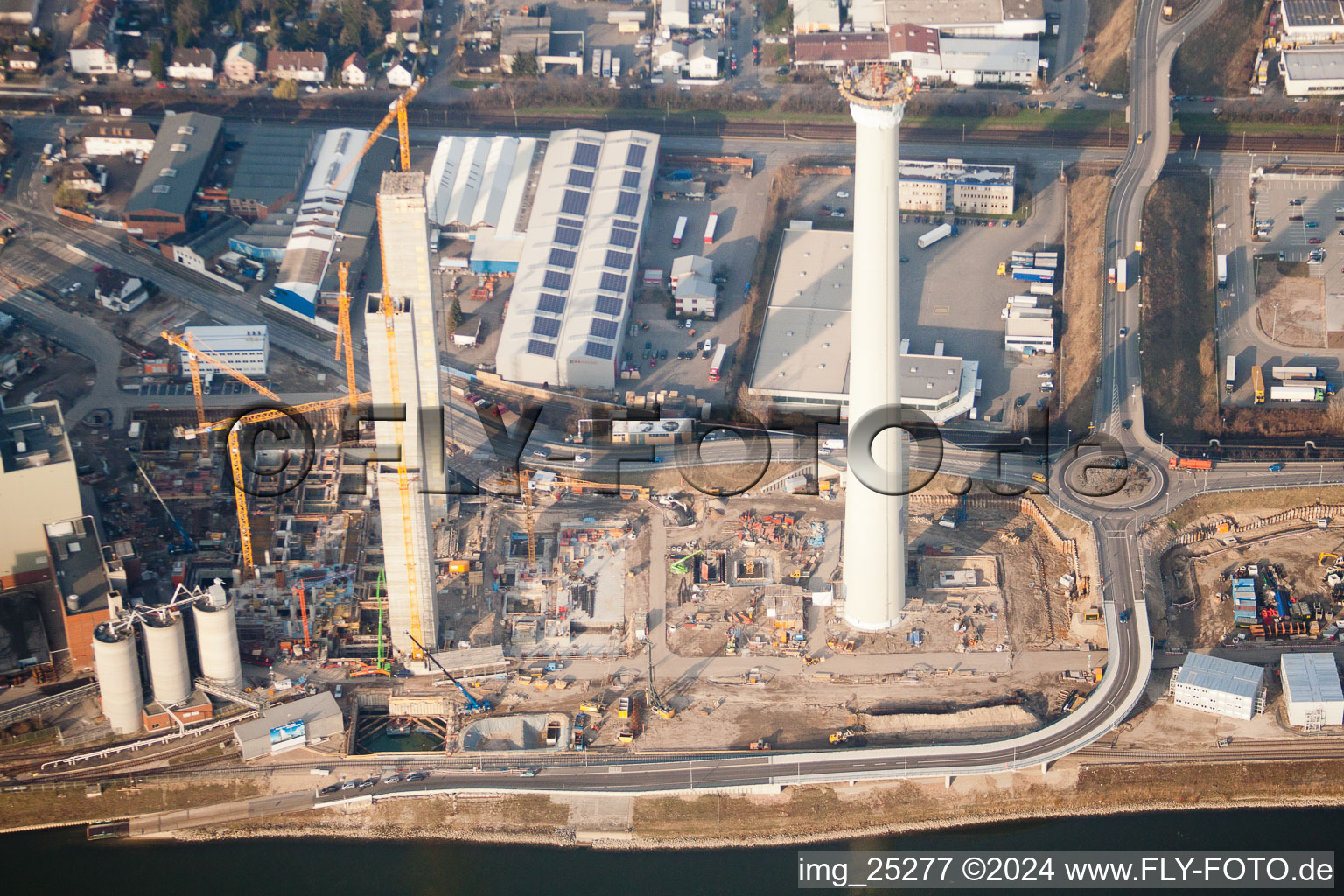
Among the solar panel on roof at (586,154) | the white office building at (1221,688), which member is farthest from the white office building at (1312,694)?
the solar panel on roof at (586,154)

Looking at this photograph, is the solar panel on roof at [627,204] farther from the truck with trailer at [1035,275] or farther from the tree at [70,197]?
the tree at [70,197]

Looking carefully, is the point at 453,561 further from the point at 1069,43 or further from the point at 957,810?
the point at 1069,43

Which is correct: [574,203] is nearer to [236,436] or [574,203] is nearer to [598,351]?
[598,351]

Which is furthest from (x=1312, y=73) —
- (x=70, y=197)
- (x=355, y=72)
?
(x=70, y=197)

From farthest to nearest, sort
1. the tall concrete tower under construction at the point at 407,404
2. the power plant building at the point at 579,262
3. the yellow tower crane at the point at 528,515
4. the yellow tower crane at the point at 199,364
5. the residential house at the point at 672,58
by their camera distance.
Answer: the residential house at the point at 672,58, the power plant building at the point at 579,262, the yellow tower crane at the point at 199,364, the yellow tower crane at the point at 528,515, the tall concrete tower under construction at the point at 407,404

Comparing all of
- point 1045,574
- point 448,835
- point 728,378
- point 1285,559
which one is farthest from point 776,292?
point 448,835
